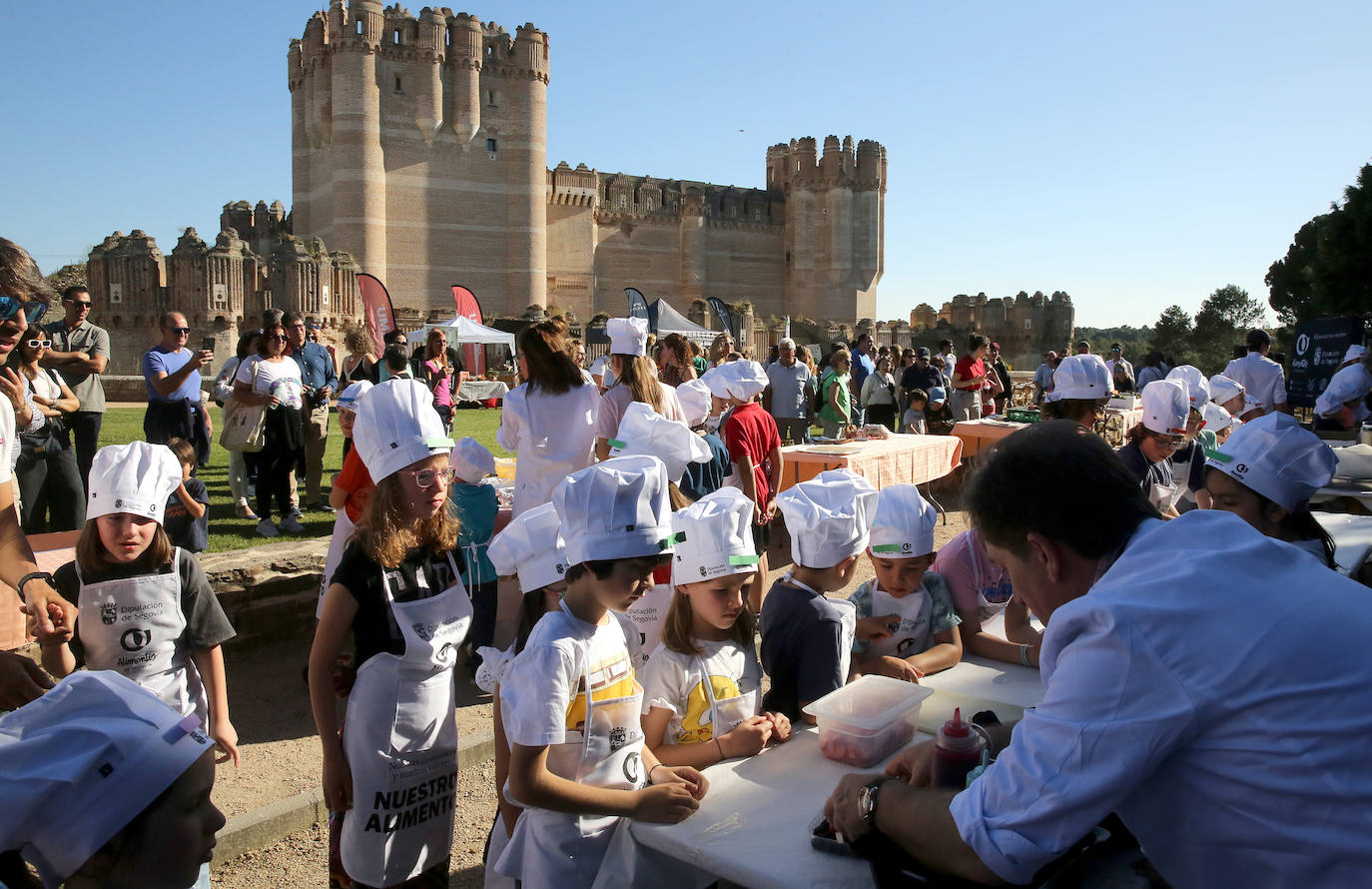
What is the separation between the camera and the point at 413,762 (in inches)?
101

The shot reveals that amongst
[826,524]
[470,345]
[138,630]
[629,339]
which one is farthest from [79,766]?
[470,345]

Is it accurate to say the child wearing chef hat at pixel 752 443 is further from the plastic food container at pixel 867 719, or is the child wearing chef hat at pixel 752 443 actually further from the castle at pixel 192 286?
the castle at pixel 192 286

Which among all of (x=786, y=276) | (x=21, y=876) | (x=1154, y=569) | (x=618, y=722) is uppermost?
(x=786, y=276)

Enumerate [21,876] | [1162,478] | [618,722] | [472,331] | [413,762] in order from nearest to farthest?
1. [21,876]
2. [618,722]
3. [413,762]
4. [1162,478]
5. [472,331]

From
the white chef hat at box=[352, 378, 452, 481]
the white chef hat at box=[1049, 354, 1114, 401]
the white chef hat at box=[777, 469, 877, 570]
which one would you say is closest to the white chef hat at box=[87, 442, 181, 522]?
the white chef hat at box=[352, 378, 452, 481]

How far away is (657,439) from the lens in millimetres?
4605

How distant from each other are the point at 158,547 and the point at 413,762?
1142mm

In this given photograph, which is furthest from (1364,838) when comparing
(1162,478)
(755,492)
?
(755,492)

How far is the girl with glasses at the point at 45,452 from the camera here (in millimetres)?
5621

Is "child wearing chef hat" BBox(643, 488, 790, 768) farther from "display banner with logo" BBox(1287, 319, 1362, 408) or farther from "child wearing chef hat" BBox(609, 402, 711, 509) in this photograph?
"display banner with logo" BBox(1287, 319, 1362, 408)

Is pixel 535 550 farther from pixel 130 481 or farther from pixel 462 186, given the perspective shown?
pixel 462 186

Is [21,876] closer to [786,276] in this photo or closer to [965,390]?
[965,390]

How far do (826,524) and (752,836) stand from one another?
3.67ft

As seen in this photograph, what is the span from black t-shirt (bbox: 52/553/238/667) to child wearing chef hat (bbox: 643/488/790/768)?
4.74 ft
